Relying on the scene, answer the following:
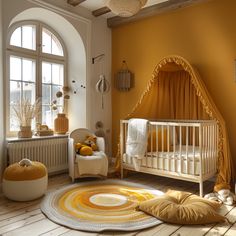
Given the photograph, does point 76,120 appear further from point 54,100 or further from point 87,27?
point 87,27

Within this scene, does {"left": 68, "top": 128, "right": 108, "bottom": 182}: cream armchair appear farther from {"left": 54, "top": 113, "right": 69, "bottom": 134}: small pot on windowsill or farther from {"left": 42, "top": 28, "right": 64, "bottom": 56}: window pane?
{"left": 42, "top": 28, "right": 64, "bottom": 56}: window pane

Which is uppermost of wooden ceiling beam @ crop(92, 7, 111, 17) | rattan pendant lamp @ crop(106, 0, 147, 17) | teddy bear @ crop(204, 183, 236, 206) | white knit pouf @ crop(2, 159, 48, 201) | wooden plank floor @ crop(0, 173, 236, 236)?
wooden ceiling beam @ crop(92, 7, 111, 17)

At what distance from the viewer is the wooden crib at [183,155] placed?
2951 millimetres

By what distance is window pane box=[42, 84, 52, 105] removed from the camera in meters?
4.16

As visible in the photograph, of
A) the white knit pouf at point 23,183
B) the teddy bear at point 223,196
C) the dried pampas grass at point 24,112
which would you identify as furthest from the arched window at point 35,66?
the teddy bear at point 223,196

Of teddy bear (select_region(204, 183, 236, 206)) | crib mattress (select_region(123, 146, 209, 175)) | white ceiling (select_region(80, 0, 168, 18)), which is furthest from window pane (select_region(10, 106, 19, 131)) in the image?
teddy bear (select_region(204, 183, 236, 206))

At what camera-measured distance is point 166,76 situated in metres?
4.11

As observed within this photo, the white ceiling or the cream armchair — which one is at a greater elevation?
the white ceiling

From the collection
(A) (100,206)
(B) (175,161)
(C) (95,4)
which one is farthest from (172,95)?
(A) (100,206)

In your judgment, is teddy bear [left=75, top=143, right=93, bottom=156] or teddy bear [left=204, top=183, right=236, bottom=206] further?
teddy bear [left=75, top=143, right=93, bottom=156]

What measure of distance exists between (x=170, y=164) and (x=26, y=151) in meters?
2.00

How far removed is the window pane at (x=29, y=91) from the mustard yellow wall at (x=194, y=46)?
5.05 ft

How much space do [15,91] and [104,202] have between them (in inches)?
86.8

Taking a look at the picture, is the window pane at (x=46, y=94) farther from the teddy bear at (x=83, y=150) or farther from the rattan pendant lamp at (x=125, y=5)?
the rattan pendant lamp at (x=125, y=5)
